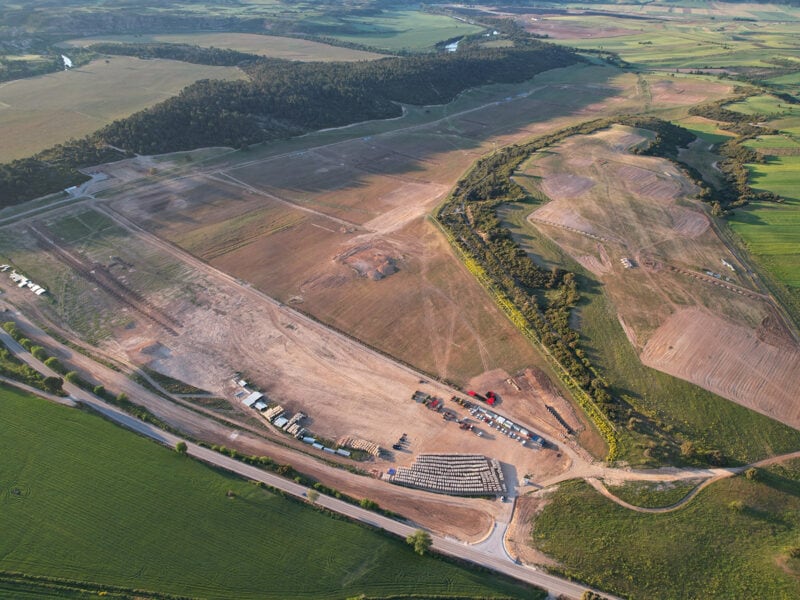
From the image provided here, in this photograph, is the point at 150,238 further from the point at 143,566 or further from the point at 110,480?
the point at 143,566

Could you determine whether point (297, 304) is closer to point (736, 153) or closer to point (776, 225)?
point (776, 225)

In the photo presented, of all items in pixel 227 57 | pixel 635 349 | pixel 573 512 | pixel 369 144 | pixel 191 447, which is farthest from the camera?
pixel 227 57

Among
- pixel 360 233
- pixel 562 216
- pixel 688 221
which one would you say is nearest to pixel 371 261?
pixel 360 233

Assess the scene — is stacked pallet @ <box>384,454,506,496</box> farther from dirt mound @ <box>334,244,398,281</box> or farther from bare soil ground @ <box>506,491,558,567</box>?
dirt mound @ <box>334,244,398,281</box>

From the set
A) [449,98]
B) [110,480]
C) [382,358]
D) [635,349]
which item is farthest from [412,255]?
[449,98]

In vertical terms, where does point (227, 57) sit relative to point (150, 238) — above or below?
above

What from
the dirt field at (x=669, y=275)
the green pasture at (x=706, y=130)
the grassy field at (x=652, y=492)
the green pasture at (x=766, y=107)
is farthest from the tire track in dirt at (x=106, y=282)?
the green pasture at (x=766, y=107)
